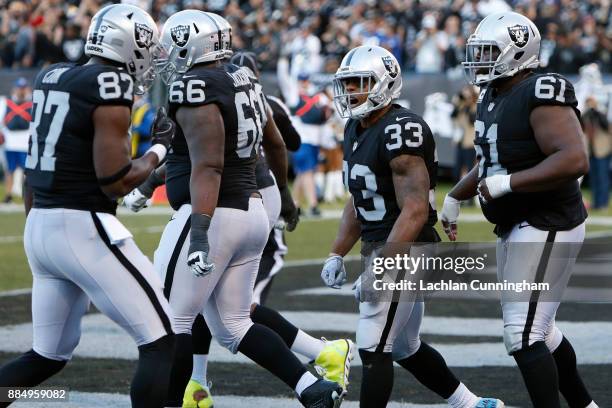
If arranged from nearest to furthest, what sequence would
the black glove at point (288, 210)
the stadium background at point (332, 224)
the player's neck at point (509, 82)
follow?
1. the player's neck at point (509, 82)
2. the stadium background at point (332, 224)
3. the black glove at point (288, 210)

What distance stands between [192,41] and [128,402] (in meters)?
1.80

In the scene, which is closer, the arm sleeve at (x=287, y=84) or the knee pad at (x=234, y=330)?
the knee pad at (x=234, y=330)

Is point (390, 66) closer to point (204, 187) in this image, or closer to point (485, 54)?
point (485, 54)

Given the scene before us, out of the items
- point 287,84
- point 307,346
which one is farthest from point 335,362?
point 287,84

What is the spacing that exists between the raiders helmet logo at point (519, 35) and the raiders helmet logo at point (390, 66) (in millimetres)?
531

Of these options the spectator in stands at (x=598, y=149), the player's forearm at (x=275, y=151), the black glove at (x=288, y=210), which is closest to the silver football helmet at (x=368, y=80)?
the player's forearm at (x=275, y=151)

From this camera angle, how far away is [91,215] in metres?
4.97

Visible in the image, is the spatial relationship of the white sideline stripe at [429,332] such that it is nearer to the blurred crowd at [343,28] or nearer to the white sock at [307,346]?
the white sock at [307,346]

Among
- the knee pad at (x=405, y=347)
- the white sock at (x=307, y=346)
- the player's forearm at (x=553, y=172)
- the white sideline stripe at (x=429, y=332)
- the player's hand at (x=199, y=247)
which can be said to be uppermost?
the player's forearm at (x=553, y=172)

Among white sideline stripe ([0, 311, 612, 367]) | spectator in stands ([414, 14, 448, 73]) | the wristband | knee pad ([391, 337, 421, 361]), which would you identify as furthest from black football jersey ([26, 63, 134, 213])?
spectator in stands ([414, 14, 448, 73])

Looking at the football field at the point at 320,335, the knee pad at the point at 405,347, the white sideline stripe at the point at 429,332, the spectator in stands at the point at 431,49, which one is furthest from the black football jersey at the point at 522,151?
the spectator in stands at the point at 431,49

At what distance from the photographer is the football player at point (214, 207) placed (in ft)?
17.8

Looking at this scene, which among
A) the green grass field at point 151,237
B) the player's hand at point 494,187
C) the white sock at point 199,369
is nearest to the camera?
the player's hand at point 494,187

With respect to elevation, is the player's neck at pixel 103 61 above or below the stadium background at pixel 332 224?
above
